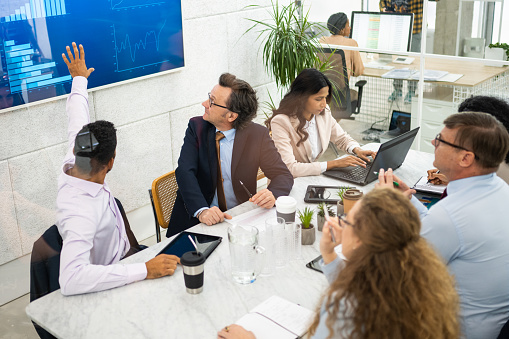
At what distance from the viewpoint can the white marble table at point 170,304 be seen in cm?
181

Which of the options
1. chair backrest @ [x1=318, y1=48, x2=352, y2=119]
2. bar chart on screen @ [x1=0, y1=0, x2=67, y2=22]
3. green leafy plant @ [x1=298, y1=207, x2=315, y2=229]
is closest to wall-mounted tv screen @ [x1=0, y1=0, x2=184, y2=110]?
bar chart on screen @ [x1=0, y1=0, x2=67, y2=22]

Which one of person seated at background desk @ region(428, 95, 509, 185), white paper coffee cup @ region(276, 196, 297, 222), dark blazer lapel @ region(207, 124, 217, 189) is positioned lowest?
white paper coffee cup @ region(276, 196, 297, 222)

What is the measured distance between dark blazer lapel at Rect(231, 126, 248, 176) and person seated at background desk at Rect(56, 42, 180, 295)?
0.66 meters

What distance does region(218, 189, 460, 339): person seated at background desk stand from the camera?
1.31 meters

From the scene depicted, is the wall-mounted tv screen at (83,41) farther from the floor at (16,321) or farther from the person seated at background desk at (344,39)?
the person seated at background desk at (344,39)

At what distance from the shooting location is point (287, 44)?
178 inches

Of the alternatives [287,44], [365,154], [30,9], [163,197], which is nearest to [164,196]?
[163,197]

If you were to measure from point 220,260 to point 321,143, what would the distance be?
1481 millimetres

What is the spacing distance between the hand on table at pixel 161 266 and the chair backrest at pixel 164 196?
811 millimetres

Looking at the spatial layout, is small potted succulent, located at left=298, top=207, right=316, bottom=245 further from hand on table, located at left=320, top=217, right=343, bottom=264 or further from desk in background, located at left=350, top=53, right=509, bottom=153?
desk in background, located at left=350, top=53, right=509, bottom=153

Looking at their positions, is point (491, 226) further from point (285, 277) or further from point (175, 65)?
point (175, 65)

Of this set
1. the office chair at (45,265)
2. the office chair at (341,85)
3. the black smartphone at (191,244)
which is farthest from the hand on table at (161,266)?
the office chair at (341,85)

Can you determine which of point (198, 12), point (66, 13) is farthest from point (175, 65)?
point (66, 13)

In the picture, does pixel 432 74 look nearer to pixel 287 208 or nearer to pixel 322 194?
pixel 322 194
